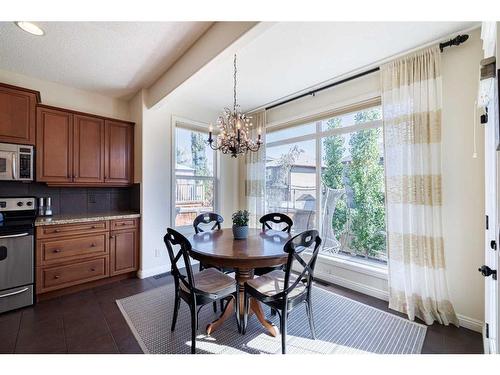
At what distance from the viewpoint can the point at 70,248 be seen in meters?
2.84

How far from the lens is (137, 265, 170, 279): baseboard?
3.39 meters

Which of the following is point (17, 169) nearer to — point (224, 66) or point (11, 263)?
point (11, 263)

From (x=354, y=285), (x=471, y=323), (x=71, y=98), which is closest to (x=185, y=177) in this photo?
(x=71, y=98)

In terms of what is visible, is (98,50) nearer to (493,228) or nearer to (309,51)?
(309,51)

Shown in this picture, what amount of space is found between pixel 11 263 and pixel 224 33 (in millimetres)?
3146

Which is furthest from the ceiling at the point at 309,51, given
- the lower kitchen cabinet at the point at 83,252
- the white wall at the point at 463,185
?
the lower kitchen cabinet at the point at 83,252

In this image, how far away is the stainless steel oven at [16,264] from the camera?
234 cm

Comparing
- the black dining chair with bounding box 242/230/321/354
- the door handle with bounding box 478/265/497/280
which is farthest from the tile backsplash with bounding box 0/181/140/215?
the door handle with bounding box 478/265/497/280

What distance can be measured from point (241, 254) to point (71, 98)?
348 centimetres

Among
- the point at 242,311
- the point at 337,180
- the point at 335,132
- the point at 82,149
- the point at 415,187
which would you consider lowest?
the point at 242,311

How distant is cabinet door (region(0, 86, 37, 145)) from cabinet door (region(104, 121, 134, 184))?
83cm

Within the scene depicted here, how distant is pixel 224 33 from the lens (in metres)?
1.91

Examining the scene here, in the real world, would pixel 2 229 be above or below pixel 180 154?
below
